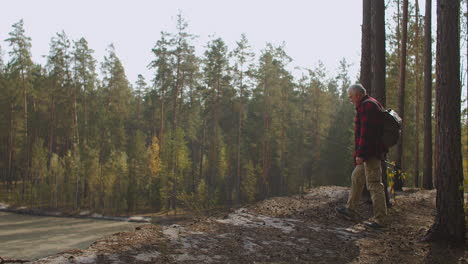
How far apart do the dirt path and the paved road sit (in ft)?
32.4

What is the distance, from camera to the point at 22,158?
4038 centimetres

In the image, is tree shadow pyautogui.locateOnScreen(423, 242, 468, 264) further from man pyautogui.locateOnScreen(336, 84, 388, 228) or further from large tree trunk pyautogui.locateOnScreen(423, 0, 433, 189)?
large tree trunk pyautogui.locateOnScreen(423, 0, 433, 189)

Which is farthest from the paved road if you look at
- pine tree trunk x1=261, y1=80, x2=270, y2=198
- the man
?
pine tree trunk x1=261, y1=80, x2=270, y2=198

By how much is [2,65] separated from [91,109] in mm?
14021

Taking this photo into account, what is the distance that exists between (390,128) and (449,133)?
29.9 inches

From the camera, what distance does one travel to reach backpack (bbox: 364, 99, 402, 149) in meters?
5.36

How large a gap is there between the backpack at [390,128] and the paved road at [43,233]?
1138 centimetres

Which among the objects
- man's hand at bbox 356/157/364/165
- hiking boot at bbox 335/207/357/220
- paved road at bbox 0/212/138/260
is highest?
man's hand at bbox 356/157/364/165

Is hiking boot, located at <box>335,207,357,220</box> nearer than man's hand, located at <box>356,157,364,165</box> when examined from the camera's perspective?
No

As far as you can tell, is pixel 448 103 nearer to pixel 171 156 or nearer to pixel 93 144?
pixel 171 156

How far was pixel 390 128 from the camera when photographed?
5383 millimetres

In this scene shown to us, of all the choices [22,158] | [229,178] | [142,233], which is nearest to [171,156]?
[229,178]

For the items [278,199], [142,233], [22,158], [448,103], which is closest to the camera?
[142,233]

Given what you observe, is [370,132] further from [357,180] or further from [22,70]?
[22,70]
